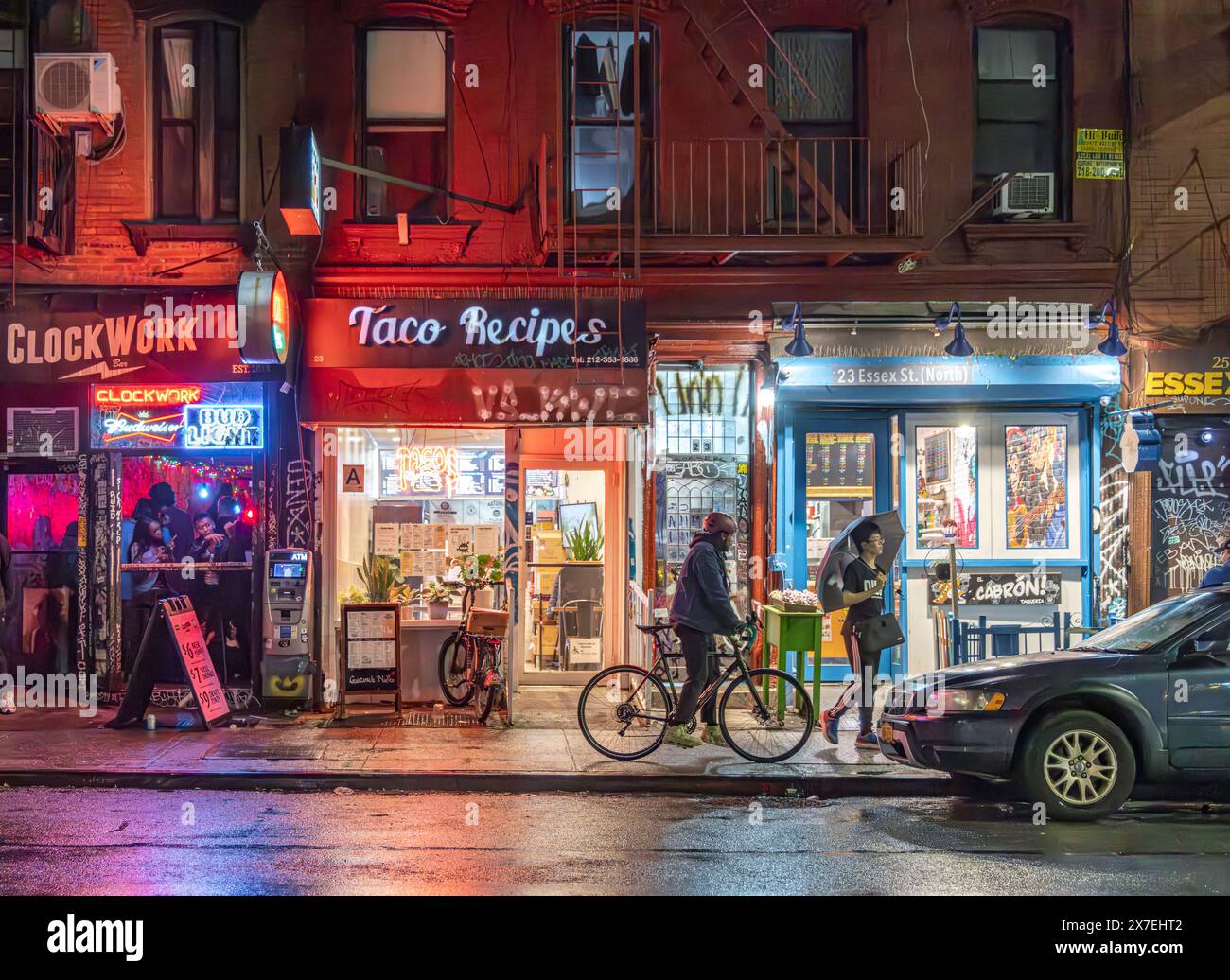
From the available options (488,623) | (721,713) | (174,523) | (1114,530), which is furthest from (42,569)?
(1114,530)

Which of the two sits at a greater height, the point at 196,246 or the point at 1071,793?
the point at 196,246

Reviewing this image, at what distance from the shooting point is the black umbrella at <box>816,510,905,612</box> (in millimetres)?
10766

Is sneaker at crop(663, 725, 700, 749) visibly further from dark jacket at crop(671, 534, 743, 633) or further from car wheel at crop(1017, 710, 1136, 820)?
car wheel at crop(1017, 710, 1136, 820)

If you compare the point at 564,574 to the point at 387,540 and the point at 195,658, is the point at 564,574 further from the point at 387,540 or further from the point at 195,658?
the point at 195,658

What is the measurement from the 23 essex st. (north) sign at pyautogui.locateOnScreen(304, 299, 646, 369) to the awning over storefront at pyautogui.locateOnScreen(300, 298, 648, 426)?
0.01m

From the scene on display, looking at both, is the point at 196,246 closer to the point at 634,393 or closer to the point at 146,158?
the point at 146,158

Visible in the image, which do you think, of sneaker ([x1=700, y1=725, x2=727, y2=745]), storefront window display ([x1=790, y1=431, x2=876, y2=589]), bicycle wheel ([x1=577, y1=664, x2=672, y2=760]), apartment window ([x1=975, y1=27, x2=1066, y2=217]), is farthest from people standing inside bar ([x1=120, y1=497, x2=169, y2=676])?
apartment window ([x1=975, y1=27, x2=1066, y2=217])

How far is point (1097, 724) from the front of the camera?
27.7 ft

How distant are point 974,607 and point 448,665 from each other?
19.3 ft

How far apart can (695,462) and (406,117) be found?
504 centimetres

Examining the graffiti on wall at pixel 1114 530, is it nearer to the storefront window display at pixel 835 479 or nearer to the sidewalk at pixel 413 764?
the storefront window display at pixel 835 479

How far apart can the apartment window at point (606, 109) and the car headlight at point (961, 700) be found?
6828mm

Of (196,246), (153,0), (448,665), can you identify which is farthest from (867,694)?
(153,0)

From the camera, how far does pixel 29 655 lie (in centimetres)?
1312
